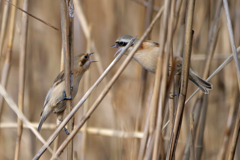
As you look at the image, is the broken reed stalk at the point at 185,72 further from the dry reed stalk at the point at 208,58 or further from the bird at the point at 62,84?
the bird at the point at 62,84

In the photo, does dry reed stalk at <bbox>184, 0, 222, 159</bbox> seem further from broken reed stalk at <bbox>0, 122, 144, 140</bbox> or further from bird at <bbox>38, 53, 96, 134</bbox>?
bird at <bbox>38, 53, 96, 134</bbox>

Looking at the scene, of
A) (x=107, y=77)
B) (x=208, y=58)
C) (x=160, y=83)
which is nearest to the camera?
(x=160, y=83)

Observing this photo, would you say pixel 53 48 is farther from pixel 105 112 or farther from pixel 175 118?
pixel 175 118

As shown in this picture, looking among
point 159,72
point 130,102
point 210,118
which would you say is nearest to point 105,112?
point 130,102

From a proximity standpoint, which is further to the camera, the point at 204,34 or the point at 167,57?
the point at 204,34

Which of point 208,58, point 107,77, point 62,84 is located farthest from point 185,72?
point 107,77

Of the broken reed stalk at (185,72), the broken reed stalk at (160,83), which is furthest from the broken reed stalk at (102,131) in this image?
the broken reed stalk at (160,83)

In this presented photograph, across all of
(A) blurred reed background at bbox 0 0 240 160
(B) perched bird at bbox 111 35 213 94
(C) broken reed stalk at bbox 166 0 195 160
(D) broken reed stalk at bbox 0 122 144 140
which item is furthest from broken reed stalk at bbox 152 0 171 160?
(A) blurred reed background at bbox 0 0 240 160

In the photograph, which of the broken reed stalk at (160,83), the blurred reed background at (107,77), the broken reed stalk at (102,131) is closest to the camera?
the broken reed stalk at (160,83)

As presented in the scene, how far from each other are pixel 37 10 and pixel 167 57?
2152 mm

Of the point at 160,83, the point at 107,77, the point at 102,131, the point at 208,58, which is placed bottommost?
the point at 102,131

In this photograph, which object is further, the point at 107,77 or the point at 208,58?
the point at 107,77

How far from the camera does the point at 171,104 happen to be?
3.91 feet

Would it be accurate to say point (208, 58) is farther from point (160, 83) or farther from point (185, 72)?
point (160, 83)
